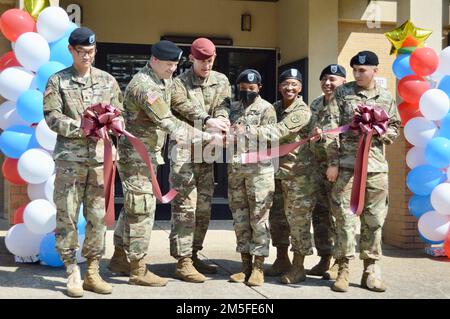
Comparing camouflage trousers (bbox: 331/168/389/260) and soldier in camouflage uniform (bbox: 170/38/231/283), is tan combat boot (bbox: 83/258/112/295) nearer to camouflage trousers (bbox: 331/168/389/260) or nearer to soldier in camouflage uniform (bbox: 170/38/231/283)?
soldier in camouflage uniform (bbox: 170/38/231/283)

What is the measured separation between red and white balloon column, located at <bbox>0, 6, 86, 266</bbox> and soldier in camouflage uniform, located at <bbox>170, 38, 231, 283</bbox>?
1.04 m

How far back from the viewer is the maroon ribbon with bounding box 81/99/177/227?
178 inches

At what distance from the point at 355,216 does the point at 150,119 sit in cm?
178

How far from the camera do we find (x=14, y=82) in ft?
17.5

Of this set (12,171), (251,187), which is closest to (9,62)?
(12,171)

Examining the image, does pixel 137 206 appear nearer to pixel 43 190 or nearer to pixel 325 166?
pixel 43 190

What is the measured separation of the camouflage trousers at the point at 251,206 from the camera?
198 inches

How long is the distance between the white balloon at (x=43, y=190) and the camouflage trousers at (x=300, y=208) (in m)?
1.97

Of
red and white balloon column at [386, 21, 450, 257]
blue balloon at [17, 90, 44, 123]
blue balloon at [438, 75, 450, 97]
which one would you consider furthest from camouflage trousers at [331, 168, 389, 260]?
blue balloon at [17, 90, 44, 123]

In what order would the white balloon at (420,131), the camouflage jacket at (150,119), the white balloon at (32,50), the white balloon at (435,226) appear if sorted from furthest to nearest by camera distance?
1. the white balloon at (420,131)
2. the white balloon at (435,226)
3. the white balloon at (32,50)
4. the camouflage jacket at (150,119)

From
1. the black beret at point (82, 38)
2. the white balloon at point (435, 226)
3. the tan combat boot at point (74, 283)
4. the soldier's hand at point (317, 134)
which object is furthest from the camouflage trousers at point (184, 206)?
the white balloon at point (435, 226)

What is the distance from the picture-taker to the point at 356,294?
4.85 metres

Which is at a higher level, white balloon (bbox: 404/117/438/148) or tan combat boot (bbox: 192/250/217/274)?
white balloon (bbox: 404/117/438/148)

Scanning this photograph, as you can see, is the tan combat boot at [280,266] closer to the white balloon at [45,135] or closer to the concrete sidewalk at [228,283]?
the concrete sidewalk at [228,283]
